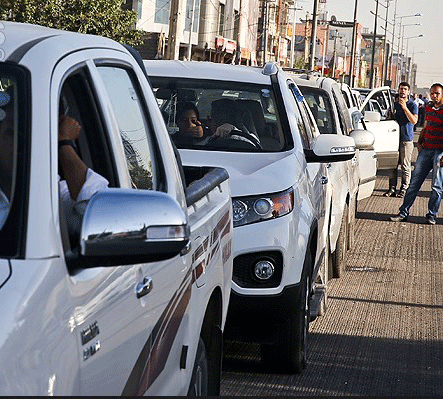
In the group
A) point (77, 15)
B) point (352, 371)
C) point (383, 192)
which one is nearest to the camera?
point (352, 371)

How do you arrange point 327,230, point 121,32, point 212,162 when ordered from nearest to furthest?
1. point 212,162
2. point 327,230
3. point 121,32

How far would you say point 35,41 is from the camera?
10.7 ft

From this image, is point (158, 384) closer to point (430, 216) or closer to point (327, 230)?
point (327, 230)

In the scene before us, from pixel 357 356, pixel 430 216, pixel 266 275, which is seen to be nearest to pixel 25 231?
pixel 266 275

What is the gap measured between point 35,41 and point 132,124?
30.5 inches

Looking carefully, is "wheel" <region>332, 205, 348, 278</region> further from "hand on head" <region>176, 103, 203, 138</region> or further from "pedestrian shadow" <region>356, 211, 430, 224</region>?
"pedestrian shadow" <region>356, 211, 430, 224</region>

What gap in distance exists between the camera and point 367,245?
48.3 ft

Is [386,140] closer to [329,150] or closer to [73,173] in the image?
[329,150]

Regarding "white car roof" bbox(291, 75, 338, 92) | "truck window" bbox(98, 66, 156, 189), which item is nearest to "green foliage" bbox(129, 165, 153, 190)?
"truck window" bbox(98, 66, 156, 189)

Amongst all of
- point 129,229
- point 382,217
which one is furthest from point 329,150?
point 382,217

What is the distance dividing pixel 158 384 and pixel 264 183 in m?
3.81

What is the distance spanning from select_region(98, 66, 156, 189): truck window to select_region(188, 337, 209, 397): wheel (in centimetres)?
67

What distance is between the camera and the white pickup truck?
2.54 meters

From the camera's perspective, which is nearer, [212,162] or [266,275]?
[266,275]
